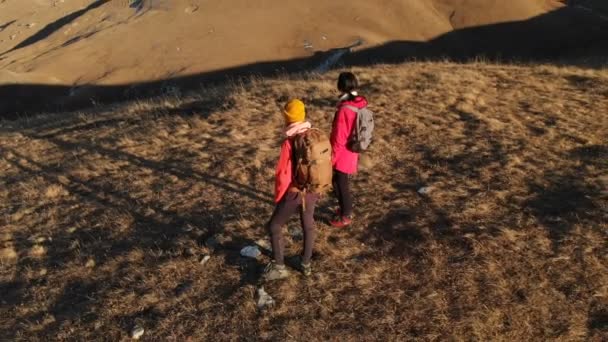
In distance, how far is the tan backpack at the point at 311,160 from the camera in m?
4.58

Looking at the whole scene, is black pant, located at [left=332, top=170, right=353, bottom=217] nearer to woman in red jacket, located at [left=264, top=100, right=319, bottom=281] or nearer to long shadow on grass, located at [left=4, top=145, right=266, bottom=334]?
woman in red jacket, located at [left=264, top=100, right=319, bottom=281]

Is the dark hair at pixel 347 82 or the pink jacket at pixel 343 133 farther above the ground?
the dark hair at pixel 347 82

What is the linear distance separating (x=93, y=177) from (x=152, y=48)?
39.6 meters

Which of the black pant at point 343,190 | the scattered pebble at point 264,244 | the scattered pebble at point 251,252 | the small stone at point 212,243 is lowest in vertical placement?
the scattered pebble at point 264,244

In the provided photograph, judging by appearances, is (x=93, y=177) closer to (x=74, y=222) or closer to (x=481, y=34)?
(x=74, y=222)

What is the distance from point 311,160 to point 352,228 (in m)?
2.11

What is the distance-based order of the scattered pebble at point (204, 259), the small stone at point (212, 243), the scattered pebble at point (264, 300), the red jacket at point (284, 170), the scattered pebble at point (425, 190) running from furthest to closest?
the scattered pebble at point (425, 190), the small stone at point (212, 243), the scattered pebble at point (204, 259), the scattered pebble at point (264, 300), the red jacket at point (284, 170)

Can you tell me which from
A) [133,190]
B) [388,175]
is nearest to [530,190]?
[388,175]

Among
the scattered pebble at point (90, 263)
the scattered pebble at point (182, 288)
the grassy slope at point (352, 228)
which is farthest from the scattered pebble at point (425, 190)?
the scattered pebble at point (90, 263)

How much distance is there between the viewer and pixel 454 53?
42281 mm

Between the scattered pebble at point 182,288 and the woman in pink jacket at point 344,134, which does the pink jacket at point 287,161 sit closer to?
the woman in pink jacket at point 344,134

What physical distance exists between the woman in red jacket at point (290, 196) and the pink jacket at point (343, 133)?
78 centimetres

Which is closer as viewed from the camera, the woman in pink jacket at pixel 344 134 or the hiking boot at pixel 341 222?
the woman in pink jacket at pixel 344 134

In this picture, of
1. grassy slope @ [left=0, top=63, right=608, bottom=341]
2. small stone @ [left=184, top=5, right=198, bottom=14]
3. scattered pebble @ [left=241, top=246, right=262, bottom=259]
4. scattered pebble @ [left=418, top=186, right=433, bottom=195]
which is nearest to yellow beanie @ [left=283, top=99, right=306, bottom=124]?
grassy slope @ [left=0, top=63, right=608, bottom=341]
